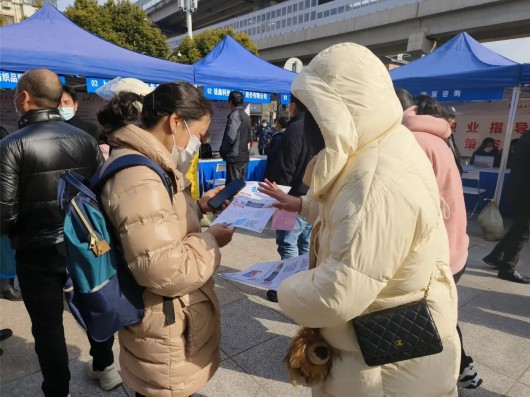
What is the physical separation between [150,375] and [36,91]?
1.52 meters

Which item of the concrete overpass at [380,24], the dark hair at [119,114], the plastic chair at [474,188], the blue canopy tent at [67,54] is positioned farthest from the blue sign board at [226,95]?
the concrete overpass at [380,24]

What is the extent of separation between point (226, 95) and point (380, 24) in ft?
73.2

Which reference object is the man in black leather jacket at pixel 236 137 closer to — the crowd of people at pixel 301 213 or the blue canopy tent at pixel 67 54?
the blue canopy tent at pixel 67 54

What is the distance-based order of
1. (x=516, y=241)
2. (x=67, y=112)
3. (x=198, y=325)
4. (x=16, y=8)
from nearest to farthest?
(x=198, y=325)
(x=67, y=112)
(x=516, y=241)
(x=16, y=8)

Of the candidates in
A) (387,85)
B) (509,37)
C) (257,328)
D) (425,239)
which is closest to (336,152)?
(387,85)

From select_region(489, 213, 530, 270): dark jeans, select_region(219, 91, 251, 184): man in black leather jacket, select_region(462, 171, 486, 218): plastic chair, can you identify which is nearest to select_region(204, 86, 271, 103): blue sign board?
select_region(219, 91, 251, 184): man in black leather jacket

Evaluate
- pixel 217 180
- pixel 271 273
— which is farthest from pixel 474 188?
pixel 271 273

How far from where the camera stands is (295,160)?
3.23 meters

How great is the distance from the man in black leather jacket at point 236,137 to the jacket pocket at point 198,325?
496 centimetres

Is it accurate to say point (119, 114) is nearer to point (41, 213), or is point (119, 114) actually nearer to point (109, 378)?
point (41, 213)

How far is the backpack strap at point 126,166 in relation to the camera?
3.73 ft

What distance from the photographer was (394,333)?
39.6 inches

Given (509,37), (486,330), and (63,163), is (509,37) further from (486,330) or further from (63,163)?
(63,163)

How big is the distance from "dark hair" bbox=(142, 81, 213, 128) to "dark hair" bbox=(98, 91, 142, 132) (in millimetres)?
54
